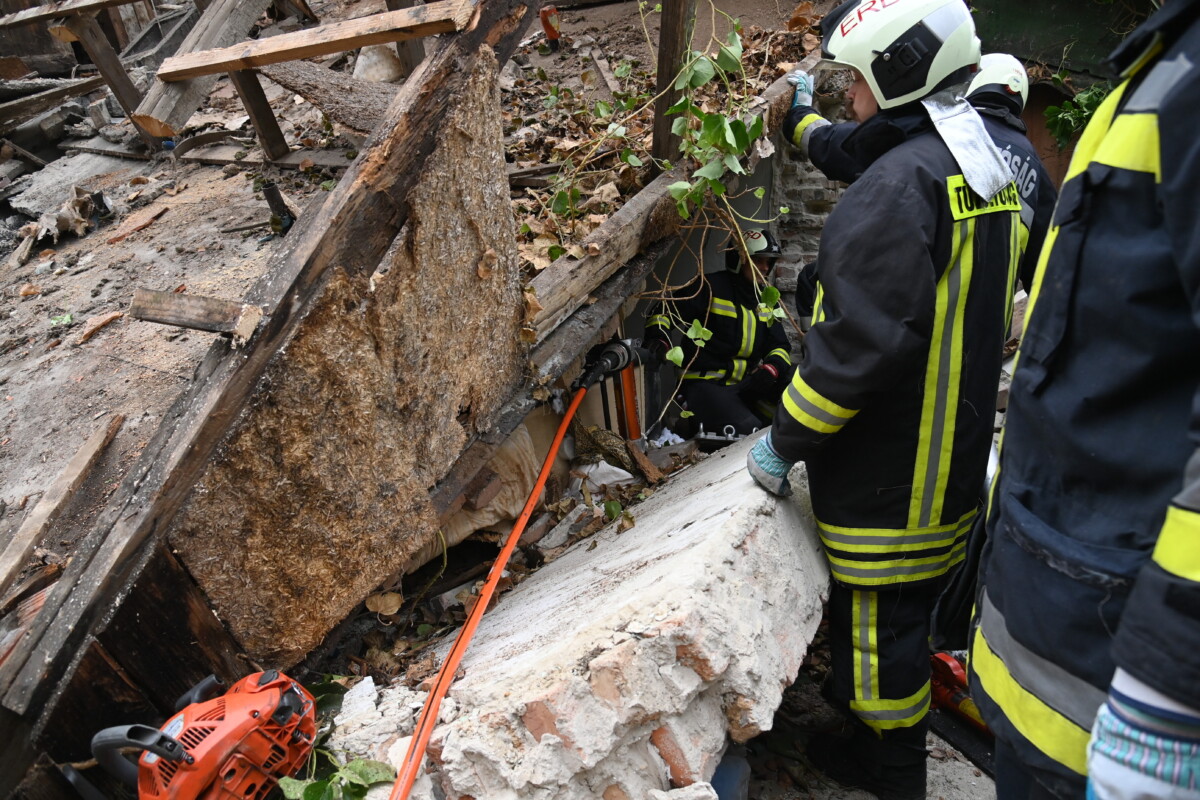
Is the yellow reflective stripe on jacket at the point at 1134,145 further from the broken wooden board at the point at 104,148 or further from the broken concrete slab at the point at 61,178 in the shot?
the broken wooden board at the point at 104,148

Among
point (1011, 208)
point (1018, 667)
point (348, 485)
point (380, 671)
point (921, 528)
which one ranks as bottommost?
point (380, 671)

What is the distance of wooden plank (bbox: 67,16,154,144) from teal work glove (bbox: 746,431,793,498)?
16.1 ft

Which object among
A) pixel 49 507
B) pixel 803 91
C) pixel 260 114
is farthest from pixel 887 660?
pixel 260 114

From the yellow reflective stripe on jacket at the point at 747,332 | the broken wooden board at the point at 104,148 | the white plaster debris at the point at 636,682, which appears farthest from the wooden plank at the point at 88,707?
the broken wooden board at the point at 104,148

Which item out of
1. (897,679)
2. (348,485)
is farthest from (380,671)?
(897,679)

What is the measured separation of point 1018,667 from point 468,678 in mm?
1249

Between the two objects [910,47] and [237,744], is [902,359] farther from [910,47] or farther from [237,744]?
[237,744]

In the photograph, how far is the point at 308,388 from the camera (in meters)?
1.75

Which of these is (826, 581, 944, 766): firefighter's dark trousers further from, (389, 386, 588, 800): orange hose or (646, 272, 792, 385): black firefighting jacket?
(646, 272, 792, 385): black firefighting jacket

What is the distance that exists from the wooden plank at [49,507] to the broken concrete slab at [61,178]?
3480 mm

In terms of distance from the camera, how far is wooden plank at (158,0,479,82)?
1.91m

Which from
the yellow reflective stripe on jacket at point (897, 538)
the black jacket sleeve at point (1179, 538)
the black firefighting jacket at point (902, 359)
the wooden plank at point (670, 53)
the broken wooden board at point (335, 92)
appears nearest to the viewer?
the black jacket sleeve at point (1179, 538)

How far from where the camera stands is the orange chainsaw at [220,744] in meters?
1.43

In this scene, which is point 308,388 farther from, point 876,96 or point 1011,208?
point 1011,208
